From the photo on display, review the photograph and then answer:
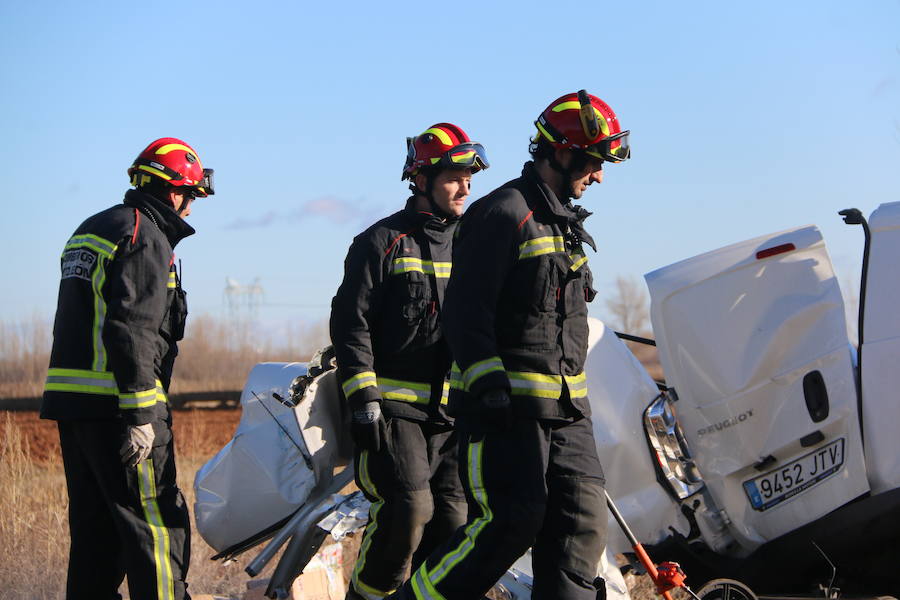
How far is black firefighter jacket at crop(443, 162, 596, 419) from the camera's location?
3.75 m

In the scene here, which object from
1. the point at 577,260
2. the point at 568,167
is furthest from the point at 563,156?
the point at 577,260

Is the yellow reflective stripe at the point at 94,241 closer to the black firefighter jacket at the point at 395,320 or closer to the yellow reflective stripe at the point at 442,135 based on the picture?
the black firefighter jacket at the point at 395,320

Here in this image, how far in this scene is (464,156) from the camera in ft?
16.4

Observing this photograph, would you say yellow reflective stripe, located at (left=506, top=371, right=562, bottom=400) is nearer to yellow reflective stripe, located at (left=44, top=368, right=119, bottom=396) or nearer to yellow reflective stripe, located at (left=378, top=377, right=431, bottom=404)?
yellow reflective stripe, located at (left=378, top=377, right=431, bottom=404)

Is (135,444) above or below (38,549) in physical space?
above

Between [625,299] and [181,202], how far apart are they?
35.6 m

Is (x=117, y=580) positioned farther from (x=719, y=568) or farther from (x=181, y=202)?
(x=719, y=568)

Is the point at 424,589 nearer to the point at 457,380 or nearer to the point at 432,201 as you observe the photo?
the point at 457,380

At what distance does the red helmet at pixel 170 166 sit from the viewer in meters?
4.70

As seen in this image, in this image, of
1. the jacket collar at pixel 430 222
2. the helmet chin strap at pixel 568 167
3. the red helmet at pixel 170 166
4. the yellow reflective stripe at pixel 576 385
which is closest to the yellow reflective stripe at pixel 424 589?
the yellow reflective stripe at pixel 576 385

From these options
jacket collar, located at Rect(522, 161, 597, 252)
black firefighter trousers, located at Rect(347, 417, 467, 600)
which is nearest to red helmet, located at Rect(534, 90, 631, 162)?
jacket collar, located at Rect(522, 161, 597, 252)

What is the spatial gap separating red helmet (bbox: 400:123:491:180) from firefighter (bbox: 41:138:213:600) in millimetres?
1241

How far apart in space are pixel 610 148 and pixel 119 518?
242cm

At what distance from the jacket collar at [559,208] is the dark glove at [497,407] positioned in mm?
721
